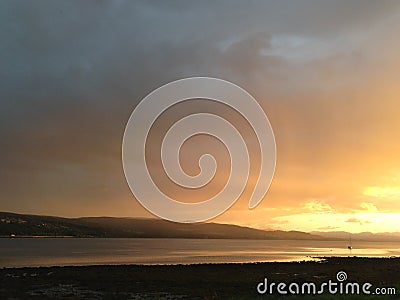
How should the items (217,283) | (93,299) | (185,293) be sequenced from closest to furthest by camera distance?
(93,299)
(185,293)
(217,283)

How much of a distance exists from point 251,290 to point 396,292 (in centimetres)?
1191

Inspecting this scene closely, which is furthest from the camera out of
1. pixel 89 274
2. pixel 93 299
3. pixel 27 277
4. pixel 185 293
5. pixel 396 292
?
pixel 89 274

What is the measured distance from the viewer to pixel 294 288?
3117cm

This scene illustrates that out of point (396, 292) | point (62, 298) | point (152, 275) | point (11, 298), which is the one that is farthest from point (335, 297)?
point (152, 275)

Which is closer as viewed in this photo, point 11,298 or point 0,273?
point 11,298

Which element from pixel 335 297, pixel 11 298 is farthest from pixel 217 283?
pixel 335 297

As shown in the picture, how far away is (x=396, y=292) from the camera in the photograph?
23922mm

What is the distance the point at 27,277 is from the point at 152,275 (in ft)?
37.0

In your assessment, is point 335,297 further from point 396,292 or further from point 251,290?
point 251,290

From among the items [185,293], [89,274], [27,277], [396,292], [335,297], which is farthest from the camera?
[89,274]

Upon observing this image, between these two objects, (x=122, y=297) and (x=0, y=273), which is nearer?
(x=122, y=297)

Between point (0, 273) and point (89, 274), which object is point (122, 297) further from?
point (0, 273)

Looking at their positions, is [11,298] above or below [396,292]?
below

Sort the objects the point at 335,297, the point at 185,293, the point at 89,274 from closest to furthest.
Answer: the point at 335,297 → the point at 185,293 → the point at 89,274
